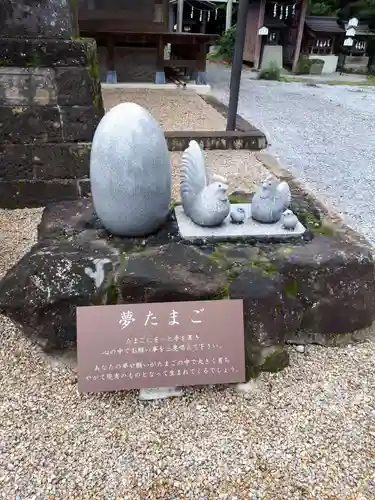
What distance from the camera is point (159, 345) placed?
2.13 m

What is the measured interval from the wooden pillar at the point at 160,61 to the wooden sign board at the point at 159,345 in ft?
29.2

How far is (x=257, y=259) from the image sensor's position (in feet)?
7.88

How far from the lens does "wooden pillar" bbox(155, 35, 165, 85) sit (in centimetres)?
982

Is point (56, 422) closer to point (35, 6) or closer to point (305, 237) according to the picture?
point (305, 237)

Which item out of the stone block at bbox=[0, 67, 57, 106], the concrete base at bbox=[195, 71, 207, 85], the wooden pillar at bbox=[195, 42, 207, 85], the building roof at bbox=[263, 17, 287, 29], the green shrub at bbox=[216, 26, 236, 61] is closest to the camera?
the stone block at bbox=[0, 67, 57, 106]

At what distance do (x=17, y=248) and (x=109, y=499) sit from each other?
88.2 inches

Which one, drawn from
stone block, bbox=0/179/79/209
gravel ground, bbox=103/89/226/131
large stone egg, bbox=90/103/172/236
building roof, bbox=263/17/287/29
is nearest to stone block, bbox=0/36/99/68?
stone block, bbox=0/179/79/209

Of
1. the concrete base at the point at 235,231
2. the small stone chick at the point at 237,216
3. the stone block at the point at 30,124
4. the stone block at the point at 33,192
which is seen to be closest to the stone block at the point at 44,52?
the stone block at the point at 30,124

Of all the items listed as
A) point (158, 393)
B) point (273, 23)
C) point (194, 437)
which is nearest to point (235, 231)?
point (158, 393)

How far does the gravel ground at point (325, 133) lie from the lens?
196 inches

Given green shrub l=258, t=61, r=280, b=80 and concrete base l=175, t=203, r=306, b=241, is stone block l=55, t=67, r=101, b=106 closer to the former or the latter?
concrete base l=175, t=203, r=306, b=241

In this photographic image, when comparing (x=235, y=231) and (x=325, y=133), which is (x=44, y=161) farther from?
(x=325, y=133)

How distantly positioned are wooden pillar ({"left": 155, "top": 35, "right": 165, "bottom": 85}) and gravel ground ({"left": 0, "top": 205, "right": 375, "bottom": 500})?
8.81 m

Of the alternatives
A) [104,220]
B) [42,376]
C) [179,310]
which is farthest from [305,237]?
[42,376]
